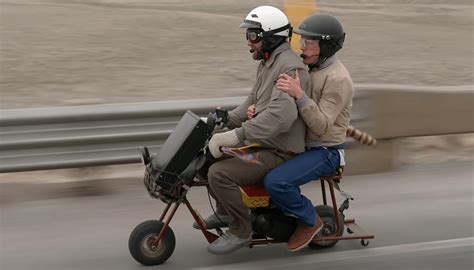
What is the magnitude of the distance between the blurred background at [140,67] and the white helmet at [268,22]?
1.91m

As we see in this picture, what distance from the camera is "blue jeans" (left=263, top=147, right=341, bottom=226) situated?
5700 mm

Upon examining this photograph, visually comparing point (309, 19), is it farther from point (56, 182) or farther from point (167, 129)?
point (56, 182)

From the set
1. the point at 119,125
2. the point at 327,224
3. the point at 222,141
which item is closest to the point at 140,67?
the point at 119,125

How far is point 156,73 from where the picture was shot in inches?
569

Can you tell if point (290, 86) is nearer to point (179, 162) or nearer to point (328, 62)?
point (328, 62)

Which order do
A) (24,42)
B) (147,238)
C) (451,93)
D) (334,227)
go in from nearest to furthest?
(147,238) < (334,227) < (451,93) < (24,42)

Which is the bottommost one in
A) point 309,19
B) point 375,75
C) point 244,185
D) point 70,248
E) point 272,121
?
point 375,75

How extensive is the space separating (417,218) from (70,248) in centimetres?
323

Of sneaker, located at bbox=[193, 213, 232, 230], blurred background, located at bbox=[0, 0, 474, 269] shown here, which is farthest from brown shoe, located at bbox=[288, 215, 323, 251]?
blurred background, located at bbox=[0, 0, 474, 269]

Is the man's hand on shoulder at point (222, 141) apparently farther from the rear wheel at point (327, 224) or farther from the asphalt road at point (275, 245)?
the rear wheel at point (327, 224)

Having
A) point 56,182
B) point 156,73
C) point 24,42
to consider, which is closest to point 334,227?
point 56,182

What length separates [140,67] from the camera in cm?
1499

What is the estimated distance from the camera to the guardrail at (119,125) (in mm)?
7508

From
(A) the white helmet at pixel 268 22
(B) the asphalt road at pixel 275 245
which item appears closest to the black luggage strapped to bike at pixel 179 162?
(B) the asphalt road at pixel 275 245
